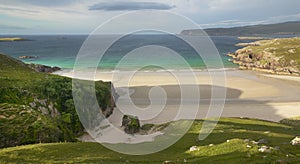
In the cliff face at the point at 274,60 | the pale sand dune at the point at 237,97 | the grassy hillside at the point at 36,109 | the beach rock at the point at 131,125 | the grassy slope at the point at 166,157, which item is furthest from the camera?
the cliff face at the point at 274,60

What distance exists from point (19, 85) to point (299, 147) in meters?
38.2

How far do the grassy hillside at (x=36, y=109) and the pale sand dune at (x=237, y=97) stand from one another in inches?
389

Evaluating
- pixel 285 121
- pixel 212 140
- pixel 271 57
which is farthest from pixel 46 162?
pixel 271 57

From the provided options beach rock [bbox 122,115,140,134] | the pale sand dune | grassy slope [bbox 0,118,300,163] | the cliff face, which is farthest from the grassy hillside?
the cliff face

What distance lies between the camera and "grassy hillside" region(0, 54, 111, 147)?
88.7 feet

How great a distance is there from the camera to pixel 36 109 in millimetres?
37688

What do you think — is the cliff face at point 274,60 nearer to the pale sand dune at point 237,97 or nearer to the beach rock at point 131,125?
the pale sand dune at point 237,97

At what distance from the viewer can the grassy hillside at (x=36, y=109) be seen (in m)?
27.0

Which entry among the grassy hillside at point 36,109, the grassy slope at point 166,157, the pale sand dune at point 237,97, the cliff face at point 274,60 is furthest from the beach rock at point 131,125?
the cliff face at point 274,60

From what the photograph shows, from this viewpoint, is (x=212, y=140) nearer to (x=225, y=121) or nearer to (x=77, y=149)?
(x=225, y=121)

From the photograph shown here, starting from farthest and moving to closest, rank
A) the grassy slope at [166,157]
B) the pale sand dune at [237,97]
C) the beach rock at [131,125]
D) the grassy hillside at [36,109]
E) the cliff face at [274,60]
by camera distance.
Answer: the cliff face at [274,60]
the pale sand dune at [237,97]
the beach rock at [131,125]
the grassy hillside at [36,109]
the grassy slope at [166,157]

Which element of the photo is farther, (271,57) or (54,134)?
(271,57)

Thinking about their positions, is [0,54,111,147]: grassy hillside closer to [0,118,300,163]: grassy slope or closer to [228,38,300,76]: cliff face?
[0,118,300,163]: grassy slope

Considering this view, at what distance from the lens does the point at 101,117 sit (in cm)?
4809
